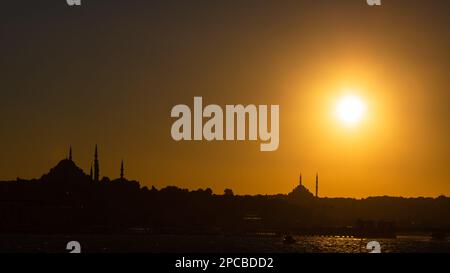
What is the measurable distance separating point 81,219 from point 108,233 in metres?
7.01

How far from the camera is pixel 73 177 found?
164250 mm

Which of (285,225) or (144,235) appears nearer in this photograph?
(144,235)

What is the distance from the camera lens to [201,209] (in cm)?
18725
